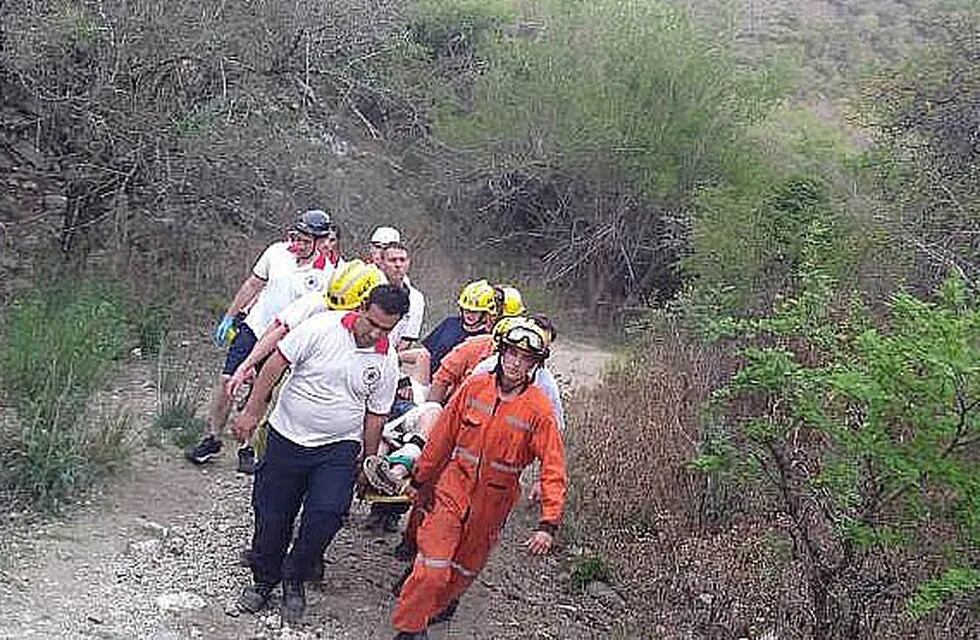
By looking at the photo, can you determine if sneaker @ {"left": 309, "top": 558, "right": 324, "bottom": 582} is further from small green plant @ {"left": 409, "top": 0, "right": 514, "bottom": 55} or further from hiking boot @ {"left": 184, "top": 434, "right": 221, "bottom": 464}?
small green plant @ {"left": 409, "top": 0, "right": 514, "bottom": 55}

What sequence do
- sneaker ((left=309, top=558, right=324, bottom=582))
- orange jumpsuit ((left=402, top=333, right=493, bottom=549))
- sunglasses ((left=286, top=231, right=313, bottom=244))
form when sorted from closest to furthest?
sneaker ((left=309, top=558, right=324, bottom=582)), orange jumpsuit ((left=402, top=333, right=493, bottom=549)), sunglasses ((left=286, top=231, right=313, bottom=244))

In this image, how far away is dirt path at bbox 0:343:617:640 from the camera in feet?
18.5

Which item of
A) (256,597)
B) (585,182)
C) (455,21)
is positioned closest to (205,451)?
(256,597)

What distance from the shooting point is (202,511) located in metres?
7.18

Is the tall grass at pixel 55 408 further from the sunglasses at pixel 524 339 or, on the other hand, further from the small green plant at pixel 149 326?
the sunglasses at pixel 524 339

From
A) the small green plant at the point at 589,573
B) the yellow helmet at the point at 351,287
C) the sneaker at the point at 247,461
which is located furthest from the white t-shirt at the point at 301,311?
the small green plant at the point at 589,573

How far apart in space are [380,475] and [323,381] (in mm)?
659

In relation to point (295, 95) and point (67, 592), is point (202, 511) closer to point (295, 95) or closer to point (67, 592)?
point (67, 592)

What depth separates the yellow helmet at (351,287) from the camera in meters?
5.64

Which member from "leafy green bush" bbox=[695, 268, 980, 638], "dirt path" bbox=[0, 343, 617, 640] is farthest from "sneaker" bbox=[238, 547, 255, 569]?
"leafy green bush" bbox=[695, 268, 980, 638]

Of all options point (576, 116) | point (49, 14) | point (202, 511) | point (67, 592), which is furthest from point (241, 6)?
point (576, 116)

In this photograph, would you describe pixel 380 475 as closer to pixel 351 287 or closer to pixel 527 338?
pixel 351 287

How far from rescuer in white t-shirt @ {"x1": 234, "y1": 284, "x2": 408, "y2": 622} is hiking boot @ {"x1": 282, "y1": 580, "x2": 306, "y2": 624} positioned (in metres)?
0.14

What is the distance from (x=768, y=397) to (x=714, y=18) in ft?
76.3
